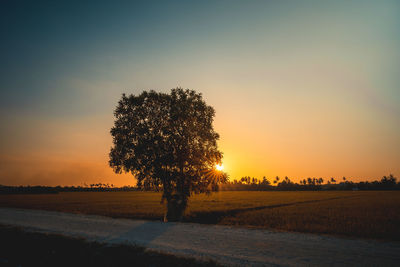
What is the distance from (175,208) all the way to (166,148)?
19.3ft

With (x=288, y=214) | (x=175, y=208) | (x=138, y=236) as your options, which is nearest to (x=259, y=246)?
(x=138, y=236)

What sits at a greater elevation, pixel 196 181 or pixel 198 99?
pixel 198 99

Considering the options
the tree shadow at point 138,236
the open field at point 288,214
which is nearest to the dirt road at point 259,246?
the tree shadow at point 138,236

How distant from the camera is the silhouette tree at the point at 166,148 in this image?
25.5 m

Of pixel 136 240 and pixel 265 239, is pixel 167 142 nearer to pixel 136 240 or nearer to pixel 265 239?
pixel 136 240

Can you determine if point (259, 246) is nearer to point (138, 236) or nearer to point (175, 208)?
point (138, 236)

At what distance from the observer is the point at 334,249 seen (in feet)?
38.9

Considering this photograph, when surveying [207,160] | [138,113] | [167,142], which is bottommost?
[207,160]

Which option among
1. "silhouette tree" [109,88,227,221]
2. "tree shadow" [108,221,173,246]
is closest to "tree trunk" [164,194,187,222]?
"silhouette tree" [109,88,227,221]

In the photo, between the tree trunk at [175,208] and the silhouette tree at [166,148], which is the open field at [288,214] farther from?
the silhouette tree at [166,148]

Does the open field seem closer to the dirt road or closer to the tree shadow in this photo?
the dirt road

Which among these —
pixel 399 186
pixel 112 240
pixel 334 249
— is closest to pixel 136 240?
pixel 112 240

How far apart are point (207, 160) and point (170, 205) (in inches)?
227

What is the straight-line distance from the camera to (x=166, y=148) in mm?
25766
